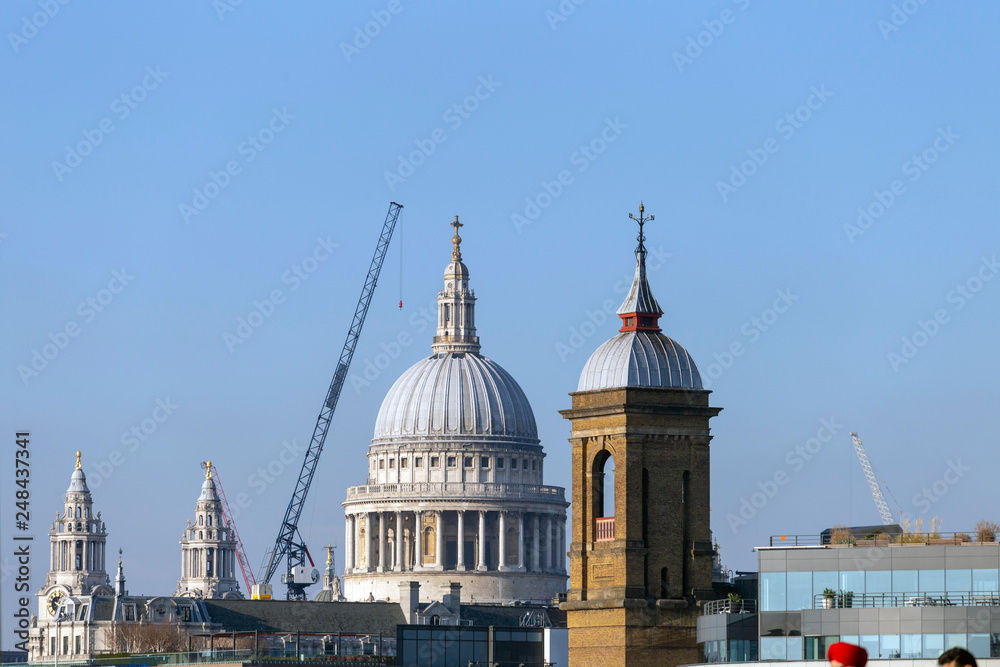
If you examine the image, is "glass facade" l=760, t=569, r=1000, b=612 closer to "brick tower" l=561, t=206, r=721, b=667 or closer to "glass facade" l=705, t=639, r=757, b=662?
"glass facade" l=705, t=639, r=757, b=662

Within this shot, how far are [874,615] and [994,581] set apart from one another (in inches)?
223

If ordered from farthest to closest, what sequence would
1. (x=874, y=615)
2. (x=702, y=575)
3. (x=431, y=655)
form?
(x=431, y=655)
(x=702, y=575)
(x=874, y=615)

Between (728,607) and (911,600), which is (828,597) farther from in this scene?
(728,607)

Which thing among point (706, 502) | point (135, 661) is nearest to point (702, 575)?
point (706, 502)

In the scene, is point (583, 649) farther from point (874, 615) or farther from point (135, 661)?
point (135, 661)

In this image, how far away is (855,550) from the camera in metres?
119

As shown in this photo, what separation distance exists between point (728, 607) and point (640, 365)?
579 inches

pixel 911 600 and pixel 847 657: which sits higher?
pixel 911 600

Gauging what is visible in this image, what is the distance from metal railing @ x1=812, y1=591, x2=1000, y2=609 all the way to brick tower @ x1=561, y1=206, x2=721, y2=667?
15213 mm

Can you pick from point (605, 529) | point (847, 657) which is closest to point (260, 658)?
point (605, 529)

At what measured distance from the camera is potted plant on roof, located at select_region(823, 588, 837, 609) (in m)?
119

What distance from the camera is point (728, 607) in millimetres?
131125

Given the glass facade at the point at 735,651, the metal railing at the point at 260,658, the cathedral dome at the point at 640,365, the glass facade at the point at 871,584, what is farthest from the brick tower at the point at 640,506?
the metal railing at the point at 260,658

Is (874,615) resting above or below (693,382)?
below
